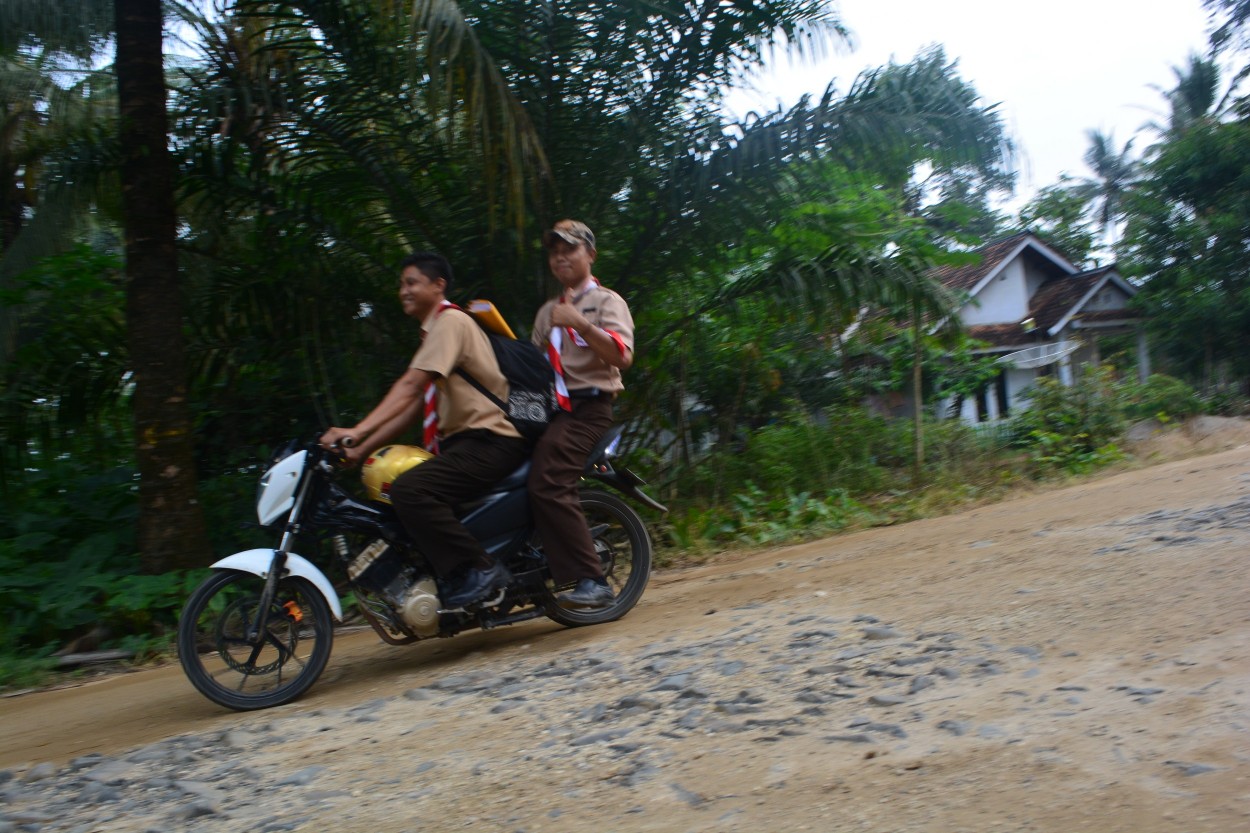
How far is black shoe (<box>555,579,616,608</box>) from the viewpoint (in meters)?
5.13

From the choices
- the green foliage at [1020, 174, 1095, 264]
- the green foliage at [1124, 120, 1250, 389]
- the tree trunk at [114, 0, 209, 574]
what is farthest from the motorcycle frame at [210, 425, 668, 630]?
the green foliage at [1020, 174, 1095, 264]

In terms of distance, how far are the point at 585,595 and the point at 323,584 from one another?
1227mm

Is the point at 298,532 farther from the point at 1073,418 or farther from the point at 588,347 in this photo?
the point at 1073,418

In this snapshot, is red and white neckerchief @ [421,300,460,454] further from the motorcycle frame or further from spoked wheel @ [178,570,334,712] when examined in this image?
spoked wheel @ [178,570,334,712]

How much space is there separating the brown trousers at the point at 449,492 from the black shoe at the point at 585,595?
1.54 feet

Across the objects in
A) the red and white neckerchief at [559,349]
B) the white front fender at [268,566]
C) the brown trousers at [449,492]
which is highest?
the red and white neckerchief at [559,349]

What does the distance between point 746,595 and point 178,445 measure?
379 cm

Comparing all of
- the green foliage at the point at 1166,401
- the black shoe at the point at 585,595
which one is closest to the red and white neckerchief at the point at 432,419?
the black shoe at the point at 585,595

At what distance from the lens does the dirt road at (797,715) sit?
9.07 feet

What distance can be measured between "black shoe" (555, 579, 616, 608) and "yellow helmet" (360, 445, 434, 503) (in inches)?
37.3

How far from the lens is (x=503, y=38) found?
280 inches

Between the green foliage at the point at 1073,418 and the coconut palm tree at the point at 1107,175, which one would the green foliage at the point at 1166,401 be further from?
the coconut palm tree at the point at 1107,175

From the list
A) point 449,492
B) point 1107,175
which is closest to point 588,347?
point 449,492

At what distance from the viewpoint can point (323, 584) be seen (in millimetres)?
4648
